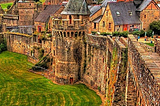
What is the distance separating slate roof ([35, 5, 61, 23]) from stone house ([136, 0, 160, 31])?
67.7 ft

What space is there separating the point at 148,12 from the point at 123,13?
4.76 meters

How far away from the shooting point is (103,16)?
149 feet

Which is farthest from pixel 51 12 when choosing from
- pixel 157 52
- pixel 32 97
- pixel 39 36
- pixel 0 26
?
pixel 157 52

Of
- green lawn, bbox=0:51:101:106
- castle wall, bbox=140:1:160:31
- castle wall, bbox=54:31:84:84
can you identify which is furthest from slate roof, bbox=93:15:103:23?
green lawn, bbox=0:51:101:106

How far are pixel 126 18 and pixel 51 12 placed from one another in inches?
849

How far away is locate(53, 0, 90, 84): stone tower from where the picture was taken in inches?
1405

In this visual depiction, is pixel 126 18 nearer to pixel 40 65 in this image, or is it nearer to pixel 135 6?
pixel 135 6

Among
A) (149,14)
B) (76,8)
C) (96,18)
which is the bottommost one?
(96,18)

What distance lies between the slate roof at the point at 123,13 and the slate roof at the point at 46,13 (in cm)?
1805

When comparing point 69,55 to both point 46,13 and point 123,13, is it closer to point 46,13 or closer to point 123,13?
point 123,13

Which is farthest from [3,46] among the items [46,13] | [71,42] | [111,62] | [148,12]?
[111,62]

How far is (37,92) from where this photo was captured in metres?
34.0

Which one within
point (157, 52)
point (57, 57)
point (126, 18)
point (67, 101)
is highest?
point (126, 18)

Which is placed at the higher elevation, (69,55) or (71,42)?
(71,42)
